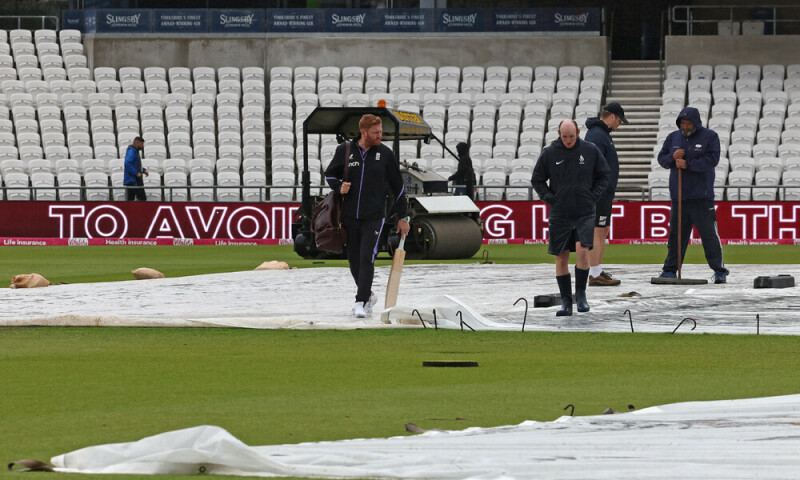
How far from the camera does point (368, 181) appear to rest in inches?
522

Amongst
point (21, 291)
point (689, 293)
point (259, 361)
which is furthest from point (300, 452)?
point (21, 291)

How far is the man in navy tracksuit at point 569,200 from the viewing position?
42.9 ft

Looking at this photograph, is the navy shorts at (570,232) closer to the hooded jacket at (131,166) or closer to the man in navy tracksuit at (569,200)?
the man in navy tracksuit at (569,200)

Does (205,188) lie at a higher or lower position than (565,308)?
higher

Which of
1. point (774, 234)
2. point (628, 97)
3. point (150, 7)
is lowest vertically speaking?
point (774, 234)

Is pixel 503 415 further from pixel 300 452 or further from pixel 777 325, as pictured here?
pixel 777 325

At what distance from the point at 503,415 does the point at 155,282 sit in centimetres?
1106

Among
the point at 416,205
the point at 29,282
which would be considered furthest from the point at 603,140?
the point at 416,205

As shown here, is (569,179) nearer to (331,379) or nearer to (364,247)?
(364,247)

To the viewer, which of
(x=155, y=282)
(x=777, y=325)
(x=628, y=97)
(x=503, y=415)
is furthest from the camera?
(x=628, y=97)

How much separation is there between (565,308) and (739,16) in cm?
3179

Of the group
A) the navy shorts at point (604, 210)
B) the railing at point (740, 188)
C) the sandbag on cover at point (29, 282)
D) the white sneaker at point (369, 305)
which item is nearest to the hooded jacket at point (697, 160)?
the navy shorts at point (604, 210)

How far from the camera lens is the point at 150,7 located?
4331 centimetres

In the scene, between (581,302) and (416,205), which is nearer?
(581,302)
